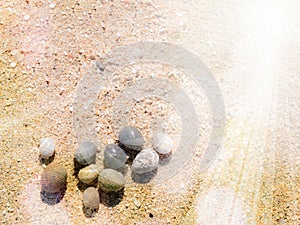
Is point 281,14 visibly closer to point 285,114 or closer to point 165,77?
point 285,114

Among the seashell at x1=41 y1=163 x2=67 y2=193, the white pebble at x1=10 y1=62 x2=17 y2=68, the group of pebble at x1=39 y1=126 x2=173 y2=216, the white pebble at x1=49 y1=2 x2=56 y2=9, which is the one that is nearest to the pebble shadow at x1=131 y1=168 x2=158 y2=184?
the group of pebble at x1=39 y1=126 x2=173 y2=216

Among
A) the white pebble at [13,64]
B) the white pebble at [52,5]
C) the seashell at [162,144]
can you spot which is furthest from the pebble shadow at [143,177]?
the white pebble at [52,5]

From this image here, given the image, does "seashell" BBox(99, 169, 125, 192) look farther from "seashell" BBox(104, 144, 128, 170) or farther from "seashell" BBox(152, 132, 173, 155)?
"seashell" BBox(152, 132, 173, 155)

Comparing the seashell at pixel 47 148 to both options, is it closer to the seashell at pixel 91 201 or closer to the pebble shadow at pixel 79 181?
the pebble shadow at pixel 79 181

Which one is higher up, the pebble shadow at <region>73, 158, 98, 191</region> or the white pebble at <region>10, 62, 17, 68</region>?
the white pebble at <region>10, 62, 17, 68</region>

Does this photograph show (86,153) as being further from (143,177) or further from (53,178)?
(143,177)

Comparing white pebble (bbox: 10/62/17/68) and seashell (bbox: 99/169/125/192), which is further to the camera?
white pebble (bbox: 10/62/17/68)

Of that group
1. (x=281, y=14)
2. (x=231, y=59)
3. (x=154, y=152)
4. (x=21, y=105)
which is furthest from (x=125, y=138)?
(x=281, y=14)

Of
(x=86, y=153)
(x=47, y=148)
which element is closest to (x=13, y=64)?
(x=47, y=148)
